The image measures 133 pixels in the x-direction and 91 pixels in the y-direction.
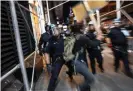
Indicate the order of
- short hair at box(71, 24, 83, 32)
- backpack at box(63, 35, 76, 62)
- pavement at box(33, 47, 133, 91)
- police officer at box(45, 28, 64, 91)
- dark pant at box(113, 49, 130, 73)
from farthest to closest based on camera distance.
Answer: dark pant at box(113, 49, 130, 73) → pavement at box(33, 47, 133, 91) → police officer at box(45, 28, 64, 91) → backpack at box(63, 35, 76, 62) → short hair at box(71, 24, 83, 32)

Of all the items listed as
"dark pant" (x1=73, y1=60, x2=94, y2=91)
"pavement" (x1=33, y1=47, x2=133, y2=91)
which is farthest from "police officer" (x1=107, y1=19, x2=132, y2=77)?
"dark pant" (x1=73, y1=60, x2=94, y2=91)

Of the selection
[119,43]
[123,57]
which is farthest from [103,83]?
[119,43]

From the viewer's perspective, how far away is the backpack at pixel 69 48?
540cm

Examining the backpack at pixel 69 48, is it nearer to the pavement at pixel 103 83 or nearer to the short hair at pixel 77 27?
the short hair at pixel 77 27

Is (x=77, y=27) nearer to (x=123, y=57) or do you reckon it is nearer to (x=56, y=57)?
(x=56, y=57)

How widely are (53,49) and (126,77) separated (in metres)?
2.48

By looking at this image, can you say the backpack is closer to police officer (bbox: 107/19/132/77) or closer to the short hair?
the short hair

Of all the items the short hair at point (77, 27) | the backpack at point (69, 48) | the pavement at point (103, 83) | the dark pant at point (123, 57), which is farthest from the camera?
the dark pant at point (123, 57)

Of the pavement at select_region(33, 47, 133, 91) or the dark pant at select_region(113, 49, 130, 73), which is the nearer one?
the pavement at select_region(33, 47, 133, 91)

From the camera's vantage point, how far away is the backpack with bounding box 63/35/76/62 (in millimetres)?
5402

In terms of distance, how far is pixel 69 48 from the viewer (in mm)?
5484

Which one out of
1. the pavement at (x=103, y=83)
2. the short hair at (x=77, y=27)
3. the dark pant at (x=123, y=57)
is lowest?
the pavement at (x=103, y=83)

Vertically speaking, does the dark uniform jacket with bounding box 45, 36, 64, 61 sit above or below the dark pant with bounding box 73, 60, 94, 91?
above

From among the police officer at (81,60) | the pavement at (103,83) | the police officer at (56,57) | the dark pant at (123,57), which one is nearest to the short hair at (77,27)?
the police officer at (81,60)
